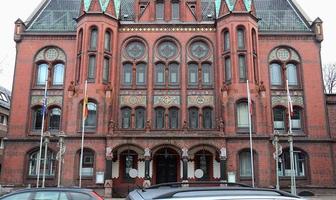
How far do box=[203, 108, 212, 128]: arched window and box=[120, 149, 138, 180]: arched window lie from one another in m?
6.26

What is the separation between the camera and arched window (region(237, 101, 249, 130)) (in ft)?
96.9

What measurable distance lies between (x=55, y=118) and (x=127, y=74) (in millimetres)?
7237

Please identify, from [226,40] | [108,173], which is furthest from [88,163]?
[226,40]

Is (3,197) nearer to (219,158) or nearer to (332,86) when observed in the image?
(219,158)

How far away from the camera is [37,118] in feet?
107

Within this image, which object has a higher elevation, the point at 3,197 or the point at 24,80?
the point at 24,80

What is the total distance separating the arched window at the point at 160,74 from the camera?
1266 inches

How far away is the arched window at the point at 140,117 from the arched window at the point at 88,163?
14.4 ft

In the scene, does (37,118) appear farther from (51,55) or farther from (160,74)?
(160,74)

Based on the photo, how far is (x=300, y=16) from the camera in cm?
3459

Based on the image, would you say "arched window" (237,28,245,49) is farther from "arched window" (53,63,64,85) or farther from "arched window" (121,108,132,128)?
"arched window" (53,63,64,85)

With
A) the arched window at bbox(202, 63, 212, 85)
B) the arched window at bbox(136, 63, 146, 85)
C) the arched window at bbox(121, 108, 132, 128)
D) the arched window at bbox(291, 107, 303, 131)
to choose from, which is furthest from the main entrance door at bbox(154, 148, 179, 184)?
the arched window at bbox(291, 107, 303, 131)

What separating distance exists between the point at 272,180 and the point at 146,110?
37.9ft

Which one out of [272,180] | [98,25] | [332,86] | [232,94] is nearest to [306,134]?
[272,180]
